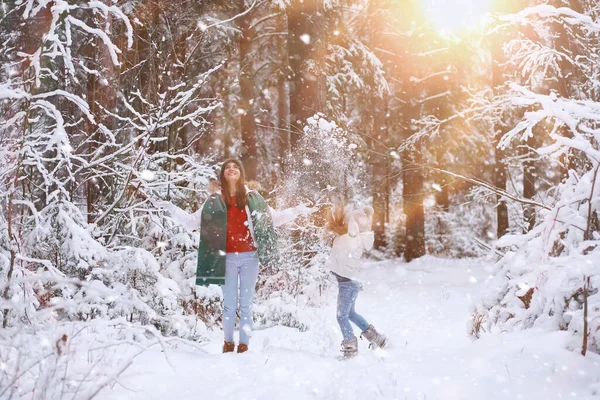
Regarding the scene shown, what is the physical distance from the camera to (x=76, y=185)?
19.3 feet

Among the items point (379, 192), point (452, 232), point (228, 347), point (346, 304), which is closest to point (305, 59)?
point (346, 304)

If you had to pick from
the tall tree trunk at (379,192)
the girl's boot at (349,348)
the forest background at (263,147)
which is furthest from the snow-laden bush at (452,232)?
the girl's boot at (349,348)

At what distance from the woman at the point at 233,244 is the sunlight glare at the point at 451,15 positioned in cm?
1313

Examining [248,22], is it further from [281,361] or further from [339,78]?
[281,361]

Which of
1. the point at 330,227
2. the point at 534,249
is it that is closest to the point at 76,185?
the point at 330,227

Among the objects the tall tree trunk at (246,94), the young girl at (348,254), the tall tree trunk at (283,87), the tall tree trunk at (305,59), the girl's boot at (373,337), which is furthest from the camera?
the tall tree trunk at (246,94)

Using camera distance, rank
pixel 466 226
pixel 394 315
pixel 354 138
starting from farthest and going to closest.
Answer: pixel 466 226, pixel 354 138, pixel 394 315

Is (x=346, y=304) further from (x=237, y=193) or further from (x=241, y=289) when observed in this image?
(x=237, y=193)

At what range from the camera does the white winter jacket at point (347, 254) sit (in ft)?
17.1

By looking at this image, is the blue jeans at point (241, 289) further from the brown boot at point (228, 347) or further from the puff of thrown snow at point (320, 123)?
the puff of thrown snow at point (320, 123)

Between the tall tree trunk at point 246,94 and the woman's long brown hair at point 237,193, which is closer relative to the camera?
the woman's long brown hair at point 237,193

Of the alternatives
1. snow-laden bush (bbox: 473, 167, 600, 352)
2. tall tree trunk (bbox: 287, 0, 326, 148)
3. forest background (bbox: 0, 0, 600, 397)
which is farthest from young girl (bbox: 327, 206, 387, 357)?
tall tree trunk (bbox: 287, 0, 326, 148)

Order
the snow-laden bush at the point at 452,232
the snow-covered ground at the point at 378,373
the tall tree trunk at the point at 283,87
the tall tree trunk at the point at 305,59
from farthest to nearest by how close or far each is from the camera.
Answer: the snow-laden bush at the point at 452,232 < the tall tree trunk at the point at 283,87 < the tall tree trunk at the point at 305,59 < the snow-covered ground at the point at 378,373

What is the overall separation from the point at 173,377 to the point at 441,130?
16239 millimetres
